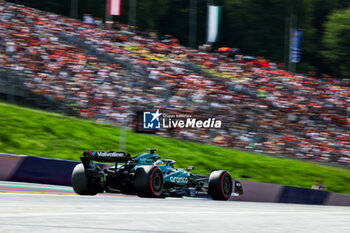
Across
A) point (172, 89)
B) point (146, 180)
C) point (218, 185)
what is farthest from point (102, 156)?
point (172, 89)

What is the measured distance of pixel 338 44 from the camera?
50281 mm

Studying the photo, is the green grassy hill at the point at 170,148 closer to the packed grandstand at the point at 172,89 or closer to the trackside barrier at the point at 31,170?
the packed grandstand at the point at 172,89

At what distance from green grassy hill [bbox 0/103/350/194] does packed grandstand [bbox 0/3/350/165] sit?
16.4 inches

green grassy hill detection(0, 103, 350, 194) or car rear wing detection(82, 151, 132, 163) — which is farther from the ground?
car rear wing detection(82, 151, 132, 163)

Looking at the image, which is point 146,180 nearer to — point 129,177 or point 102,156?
point 129,177

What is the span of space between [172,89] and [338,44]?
33.6 meters

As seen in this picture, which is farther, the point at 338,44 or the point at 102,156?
the point at 338,44

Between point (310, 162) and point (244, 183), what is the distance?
4686mm

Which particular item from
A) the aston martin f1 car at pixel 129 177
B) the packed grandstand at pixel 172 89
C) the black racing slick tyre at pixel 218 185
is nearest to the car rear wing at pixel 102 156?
the aston martin f1 car at pixel 129 177

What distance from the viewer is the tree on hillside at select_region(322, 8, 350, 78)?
49.4m

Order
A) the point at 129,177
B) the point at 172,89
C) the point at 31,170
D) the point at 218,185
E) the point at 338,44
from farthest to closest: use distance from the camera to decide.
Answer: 1. the point at 338,44
2. the point at 172,89
3. the point at 31,170
4. the point at 218,185
5. the point at 129,177

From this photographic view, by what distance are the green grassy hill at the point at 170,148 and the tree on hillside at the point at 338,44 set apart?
108 ft

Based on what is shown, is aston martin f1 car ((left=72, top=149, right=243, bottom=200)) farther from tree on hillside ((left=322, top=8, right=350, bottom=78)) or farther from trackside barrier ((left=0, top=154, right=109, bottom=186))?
tree on hillside ((left=322, top=8, right=350, bottom=78))

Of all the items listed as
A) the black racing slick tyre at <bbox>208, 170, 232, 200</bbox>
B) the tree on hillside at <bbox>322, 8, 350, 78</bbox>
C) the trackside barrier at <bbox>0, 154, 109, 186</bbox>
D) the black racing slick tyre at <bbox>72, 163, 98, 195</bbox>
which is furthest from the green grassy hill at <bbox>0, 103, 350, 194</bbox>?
the tree on hillside at <bbox>322, 8, 350, 78</bbox>
